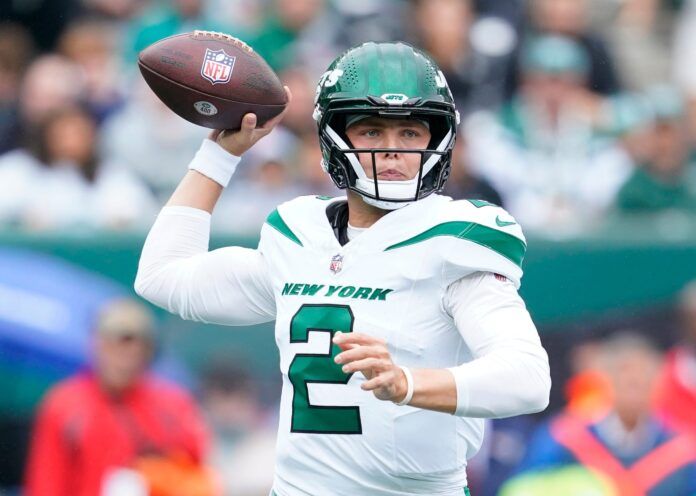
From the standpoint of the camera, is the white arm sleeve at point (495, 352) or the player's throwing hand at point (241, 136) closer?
the white arm sleeve at point (495, 352)

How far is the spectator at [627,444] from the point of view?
250 inches

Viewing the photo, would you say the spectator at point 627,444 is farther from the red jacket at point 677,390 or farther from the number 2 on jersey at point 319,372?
the number 2 on jersey at point 319,372

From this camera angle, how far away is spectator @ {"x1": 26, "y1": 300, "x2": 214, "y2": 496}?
239 inches

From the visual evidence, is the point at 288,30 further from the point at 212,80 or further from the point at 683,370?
the point at 212,80

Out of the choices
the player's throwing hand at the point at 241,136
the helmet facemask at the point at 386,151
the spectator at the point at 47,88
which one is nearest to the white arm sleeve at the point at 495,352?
the helmet facemask at the point at 386,151

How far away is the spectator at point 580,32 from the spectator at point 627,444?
2344 mm

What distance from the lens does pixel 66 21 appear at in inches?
323

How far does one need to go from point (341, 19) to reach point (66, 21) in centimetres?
164

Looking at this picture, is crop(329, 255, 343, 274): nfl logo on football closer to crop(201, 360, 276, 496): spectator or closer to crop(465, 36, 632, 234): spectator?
crop(201, 360, 276, 496): spectator

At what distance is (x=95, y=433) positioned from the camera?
607 cm

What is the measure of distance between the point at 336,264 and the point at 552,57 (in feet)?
16.5

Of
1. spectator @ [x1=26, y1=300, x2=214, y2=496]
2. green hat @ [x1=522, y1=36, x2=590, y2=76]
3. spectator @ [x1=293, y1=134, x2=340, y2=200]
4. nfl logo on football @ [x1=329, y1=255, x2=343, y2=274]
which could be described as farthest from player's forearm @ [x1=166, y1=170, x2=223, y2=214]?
green hat @ [x1=522, y1=36, x2=590, y2=76]

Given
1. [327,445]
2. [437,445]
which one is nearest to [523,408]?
[437,445]

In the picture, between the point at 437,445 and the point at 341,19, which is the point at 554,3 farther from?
the point at 437,445
